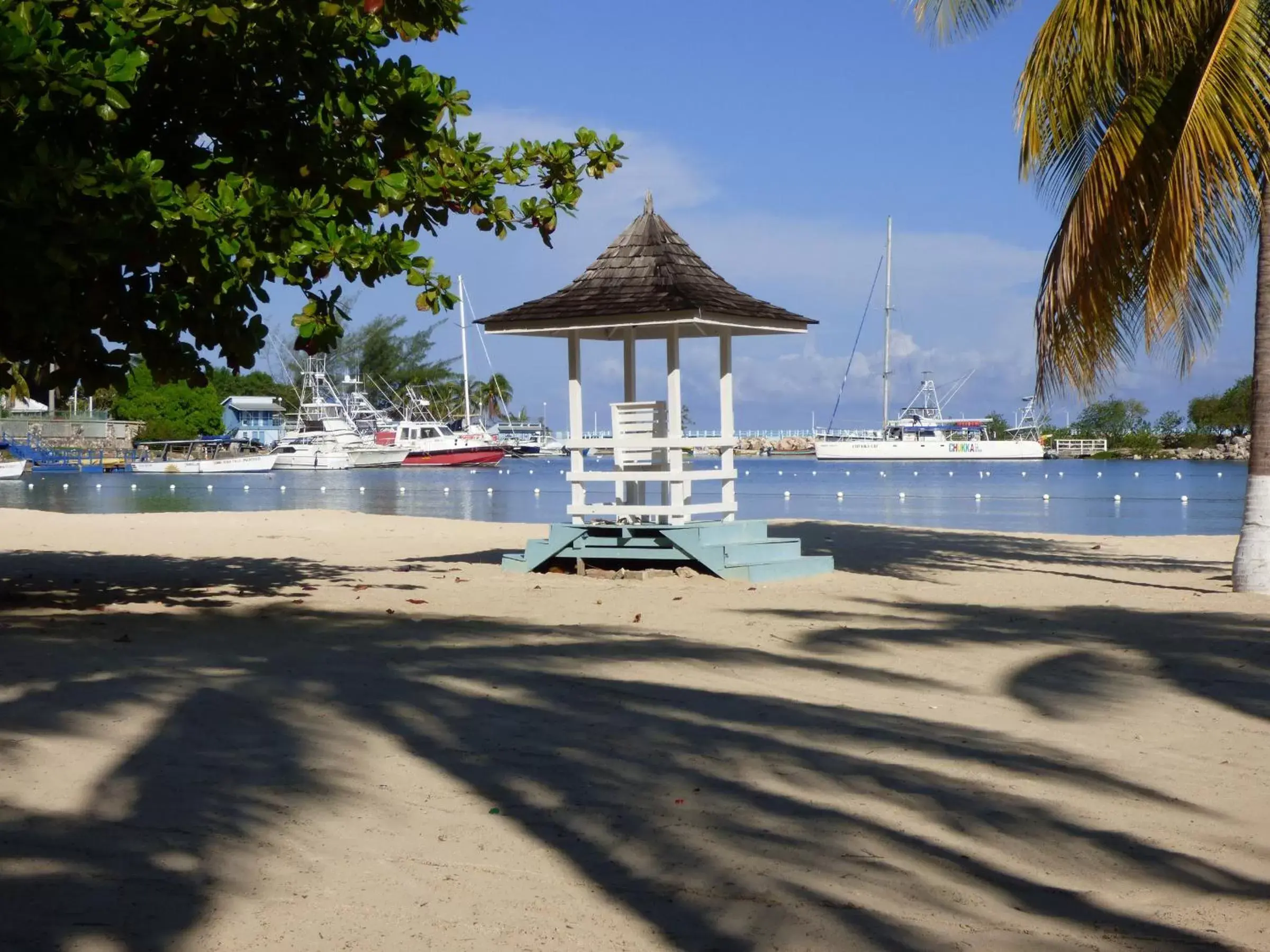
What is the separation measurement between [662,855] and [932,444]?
330 ft

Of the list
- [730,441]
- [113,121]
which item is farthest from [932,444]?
[113,121]

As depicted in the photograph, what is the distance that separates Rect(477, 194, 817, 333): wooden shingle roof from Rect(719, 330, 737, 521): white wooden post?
0.57 meters

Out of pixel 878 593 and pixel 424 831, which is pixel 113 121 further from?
pixel 878 593

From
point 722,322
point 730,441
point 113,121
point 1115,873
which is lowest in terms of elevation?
point 1115,873

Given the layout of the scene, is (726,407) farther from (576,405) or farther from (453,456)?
(453,456)

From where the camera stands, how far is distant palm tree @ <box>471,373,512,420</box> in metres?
128

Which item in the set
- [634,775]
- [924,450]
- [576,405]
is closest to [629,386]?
[576,405]

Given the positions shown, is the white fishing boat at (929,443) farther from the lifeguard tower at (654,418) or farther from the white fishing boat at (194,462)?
the lifeguard tower at (654,418)

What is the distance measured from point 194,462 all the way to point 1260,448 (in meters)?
69.8

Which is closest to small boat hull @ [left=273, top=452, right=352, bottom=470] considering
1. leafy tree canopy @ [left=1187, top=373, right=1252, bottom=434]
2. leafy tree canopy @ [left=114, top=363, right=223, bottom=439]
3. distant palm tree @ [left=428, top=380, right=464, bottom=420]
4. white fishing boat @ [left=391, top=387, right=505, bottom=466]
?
white fishing boat @ [left=391, top=387, right=505, bottom=466]

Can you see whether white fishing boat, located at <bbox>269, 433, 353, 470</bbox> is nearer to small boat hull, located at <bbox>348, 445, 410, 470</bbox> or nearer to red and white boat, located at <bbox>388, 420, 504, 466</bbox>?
small boat hull, located at <bbox>348, 445, 410, 470</bbox>

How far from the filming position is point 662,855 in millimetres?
4773

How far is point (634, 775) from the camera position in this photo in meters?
5.86

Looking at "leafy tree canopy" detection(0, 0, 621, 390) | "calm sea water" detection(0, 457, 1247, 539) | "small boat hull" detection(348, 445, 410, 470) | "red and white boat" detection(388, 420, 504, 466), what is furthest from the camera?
"small boat hull" detection(348, 445, 410, 470)
